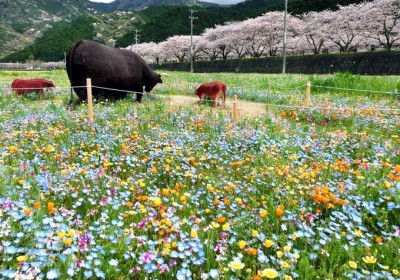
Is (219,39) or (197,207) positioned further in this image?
(219,39)

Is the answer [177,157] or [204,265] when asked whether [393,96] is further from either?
[204,265]

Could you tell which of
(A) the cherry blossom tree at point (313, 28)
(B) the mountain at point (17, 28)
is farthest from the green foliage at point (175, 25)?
(B) the mountain at point (17, 28)

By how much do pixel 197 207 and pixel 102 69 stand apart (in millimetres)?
8478

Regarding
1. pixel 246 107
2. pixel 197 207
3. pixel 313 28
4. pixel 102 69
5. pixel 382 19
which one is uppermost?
pixel 313 28

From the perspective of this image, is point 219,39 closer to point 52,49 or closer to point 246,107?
point 246,107

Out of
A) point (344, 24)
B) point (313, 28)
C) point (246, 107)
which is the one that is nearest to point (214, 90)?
point (246, 107)

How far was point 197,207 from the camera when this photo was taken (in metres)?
3.78

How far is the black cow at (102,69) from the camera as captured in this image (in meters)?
10.3

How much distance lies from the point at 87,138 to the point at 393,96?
1313 cm

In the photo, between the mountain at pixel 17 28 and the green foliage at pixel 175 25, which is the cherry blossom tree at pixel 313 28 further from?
the mountain at pixel 17 28

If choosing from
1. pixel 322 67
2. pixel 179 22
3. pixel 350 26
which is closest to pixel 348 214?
pixel 322 67

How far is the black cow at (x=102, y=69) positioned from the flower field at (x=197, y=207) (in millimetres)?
3252

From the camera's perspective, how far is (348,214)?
3.49 m

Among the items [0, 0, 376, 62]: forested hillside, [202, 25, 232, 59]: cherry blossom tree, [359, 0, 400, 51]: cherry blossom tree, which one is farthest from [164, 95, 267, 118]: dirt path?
[202, 25, 232, 59]: cherry blossom tree
